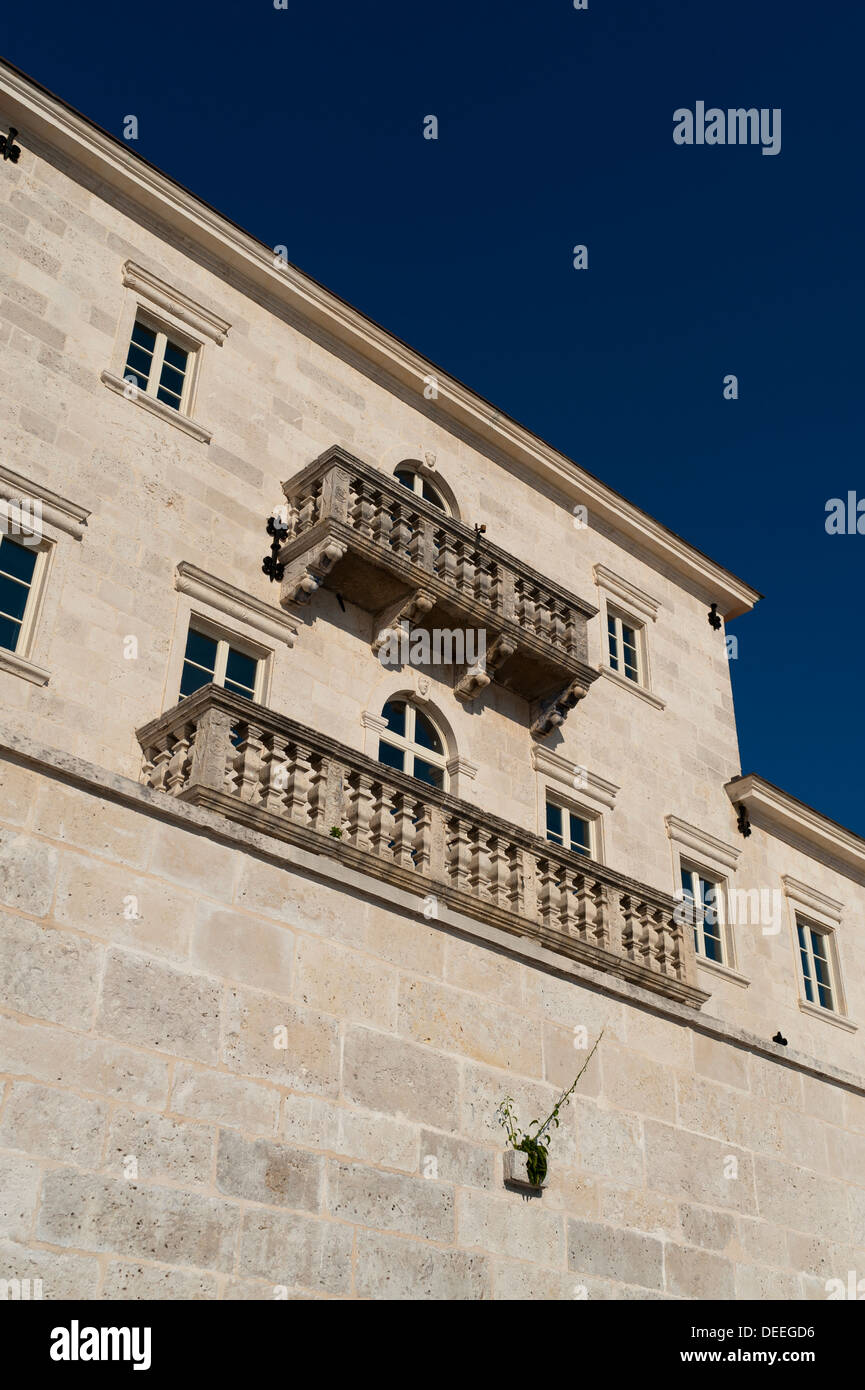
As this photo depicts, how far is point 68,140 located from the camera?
18094 mm

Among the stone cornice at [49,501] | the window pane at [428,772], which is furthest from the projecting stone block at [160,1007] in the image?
the window pane at [428,772]

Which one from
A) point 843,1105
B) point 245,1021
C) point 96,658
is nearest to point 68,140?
point 96,658

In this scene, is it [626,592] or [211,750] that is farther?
[626,592]

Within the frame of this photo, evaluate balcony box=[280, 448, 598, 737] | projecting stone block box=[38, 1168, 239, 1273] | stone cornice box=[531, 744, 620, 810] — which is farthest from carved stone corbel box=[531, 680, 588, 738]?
projecting stone block box=[38, 1168, 239, 1273]

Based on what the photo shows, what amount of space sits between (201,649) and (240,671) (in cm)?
60

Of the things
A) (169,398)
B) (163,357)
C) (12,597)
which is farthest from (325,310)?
(12,597)

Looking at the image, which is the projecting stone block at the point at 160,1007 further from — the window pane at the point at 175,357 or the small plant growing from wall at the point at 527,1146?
the window pane at the point at 175,357

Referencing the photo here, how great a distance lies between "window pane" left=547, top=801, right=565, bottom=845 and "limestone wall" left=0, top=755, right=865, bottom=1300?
5887mm

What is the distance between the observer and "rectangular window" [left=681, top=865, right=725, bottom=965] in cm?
2167

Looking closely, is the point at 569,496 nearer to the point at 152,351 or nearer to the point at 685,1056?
the point at 152,351

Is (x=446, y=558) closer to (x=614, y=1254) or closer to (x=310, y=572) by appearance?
(x=310, y=572)

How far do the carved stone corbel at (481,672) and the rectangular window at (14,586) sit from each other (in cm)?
641

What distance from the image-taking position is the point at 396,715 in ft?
62.0
